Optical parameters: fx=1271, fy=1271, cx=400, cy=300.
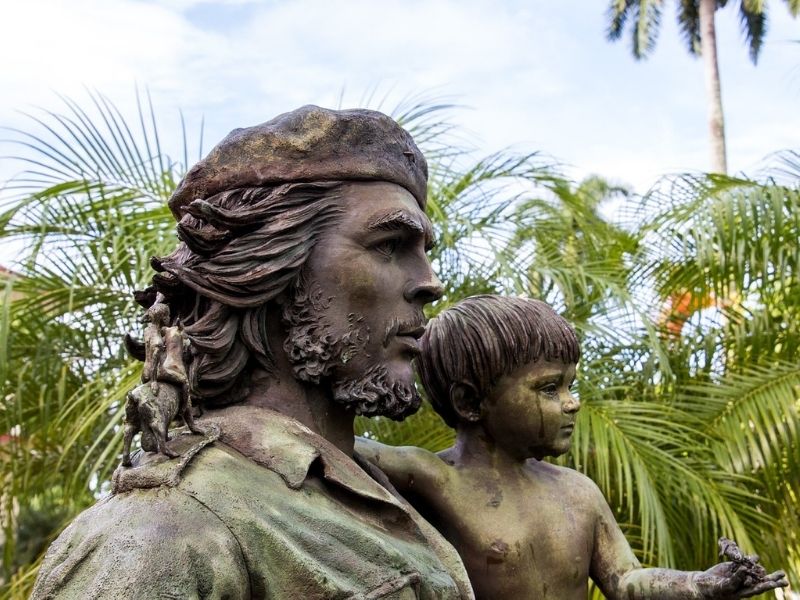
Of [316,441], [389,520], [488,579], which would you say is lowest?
[488,579]

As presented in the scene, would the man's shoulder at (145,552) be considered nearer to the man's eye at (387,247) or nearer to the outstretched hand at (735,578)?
the man's eye at (387,247)

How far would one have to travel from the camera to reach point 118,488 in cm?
233

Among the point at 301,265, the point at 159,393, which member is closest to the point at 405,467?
the point at 301,265

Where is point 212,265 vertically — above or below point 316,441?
above

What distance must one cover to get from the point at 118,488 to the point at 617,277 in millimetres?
6774

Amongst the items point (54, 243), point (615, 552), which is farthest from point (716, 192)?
point (615, 552)

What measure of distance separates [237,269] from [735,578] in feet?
3.74

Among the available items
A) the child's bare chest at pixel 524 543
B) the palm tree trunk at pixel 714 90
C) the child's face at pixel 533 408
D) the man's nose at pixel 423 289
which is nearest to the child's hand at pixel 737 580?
the child's bare chest at pixel 524 543

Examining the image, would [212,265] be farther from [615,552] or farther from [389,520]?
[615,552]

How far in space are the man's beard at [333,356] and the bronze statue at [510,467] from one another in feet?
0.77

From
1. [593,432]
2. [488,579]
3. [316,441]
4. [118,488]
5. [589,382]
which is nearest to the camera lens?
[118,488]

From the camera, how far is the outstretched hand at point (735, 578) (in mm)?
2395

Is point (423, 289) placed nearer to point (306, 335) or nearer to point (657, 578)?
point (306, 335)

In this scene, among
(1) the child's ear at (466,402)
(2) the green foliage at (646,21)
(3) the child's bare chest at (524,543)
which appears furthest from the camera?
(2) the green foliage at (646,21)
